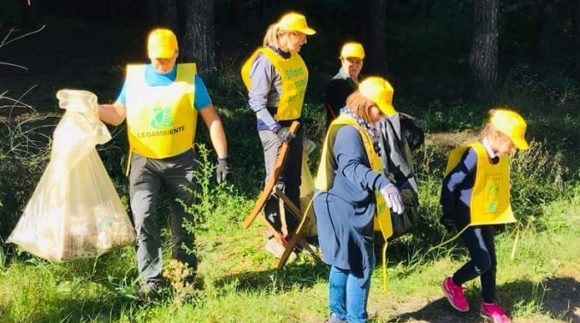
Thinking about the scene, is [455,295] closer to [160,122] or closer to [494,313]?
[494,313]

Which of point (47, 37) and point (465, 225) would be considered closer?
point (465, 225)

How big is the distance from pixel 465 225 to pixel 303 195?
1451mm

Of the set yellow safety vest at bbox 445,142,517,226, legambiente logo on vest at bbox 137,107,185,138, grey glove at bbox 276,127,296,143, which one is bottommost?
yellow safety vest at bbox 445,142,517,226

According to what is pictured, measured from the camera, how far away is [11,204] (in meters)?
5.09

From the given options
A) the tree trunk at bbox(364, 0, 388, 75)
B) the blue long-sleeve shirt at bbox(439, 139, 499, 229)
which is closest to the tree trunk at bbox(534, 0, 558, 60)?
the tree trunk at bbox(364, 0, 388, 75)

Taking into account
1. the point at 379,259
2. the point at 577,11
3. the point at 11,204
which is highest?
the point at 577,11

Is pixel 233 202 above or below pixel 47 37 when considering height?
below

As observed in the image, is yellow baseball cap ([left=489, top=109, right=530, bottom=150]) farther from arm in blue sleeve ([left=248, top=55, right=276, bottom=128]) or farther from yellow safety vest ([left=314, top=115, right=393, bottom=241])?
arm in blue sleeve ([left=248, top=55, right=276, bottom=128])

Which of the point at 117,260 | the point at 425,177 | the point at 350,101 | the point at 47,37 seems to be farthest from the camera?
the point at 47,37

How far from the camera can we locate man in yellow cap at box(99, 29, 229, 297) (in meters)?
3.94

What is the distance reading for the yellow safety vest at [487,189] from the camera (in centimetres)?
409

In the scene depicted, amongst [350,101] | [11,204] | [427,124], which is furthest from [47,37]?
[350,101]

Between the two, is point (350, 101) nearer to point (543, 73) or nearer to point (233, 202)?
point (233, 202)

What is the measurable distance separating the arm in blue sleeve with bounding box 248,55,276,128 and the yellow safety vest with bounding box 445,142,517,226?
134cm
